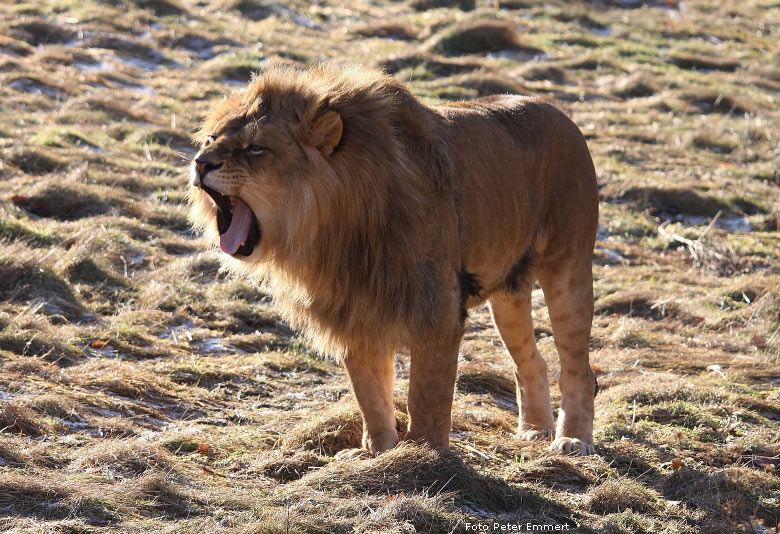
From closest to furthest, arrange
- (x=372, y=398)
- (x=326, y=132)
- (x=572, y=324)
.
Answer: (x=326, y=132)
(x=372, y=398)
(x=572, y=324)

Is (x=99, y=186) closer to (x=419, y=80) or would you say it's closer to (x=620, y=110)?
(x=419, y=80)

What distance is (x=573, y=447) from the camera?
5.47 metres

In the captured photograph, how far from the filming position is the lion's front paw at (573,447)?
17.9 ft

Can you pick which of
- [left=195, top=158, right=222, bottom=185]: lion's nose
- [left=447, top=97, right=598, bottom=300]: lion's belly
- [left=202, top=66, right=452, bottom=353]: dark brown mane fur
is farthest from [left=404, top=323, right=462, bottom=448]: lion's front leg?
[left=195, top=158, right=222, bottom=185]: lion's nose

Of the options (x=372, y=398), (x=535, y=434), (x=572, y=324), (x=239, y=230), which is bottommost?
(x=535, y=434)

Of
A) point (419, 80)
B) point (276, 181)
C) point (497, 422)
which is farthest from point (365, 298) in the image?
point (419, 80)

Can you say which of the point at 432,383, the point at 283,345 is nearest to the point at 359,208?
the point at 432,383

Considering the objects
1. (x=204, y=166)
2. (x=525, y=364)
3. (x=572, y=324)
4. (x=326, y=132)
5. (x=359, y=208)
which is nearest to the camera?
(x=204, y=166)

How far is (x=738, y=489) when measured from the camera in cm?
506

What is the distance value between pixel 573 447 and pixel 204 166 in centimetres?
254

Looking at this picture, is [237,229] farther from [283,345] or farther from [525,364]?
[283,345]

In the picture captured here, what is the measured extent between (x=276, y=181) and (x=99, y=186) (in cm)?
587

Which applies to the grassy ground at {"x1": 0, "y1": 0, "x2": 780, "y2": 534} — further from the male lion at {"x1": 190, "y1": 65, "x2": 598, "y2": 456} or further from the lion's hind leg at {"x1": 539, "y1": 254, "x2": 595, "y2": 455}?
the male lion at {"x1": 190, "y1": 65, "x2": 598, "y2": 456}

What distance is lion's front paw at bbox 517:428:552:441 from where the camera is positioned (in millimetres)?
5816
